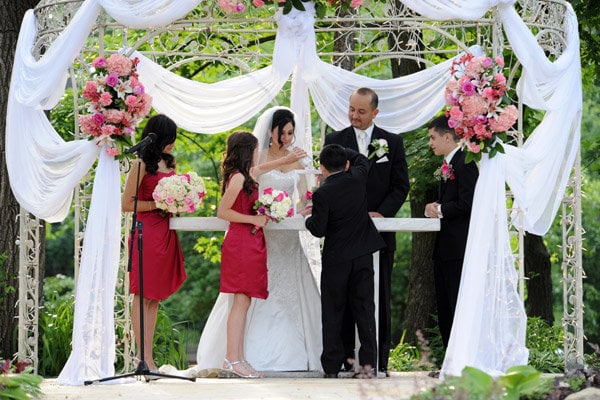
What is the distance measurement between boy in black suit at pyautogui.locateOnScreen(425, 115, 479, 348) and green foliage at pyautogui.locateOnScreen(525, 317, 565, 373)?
1758mm

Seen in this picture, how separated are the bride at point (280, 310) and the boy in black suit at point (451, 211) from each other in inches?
42.0

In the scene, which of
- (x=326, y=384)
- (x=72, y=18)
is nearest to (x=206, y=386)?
(x=326, y=384)

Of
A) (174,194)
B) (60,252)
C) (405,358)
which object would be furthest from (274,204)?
(60,252)

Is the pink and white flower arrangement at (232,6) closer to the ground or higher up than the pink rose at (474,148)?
higher up

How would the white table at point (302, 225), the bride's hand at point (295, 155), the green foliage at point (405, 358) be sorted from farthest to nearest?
the green foliage at point (405, 358) < the bride's hand at point (295, 155) < the white table at point (302, 225)

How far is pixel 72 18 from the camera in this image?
9289mm

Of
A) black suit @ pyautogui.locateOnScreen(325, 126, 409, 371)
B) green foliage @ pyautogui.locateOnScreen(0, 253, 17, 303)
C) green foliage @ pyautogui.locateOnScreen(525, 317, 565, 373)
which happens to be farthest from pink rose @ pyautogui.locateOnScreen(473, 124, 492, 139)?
green foliage @ pyautogui.locateOnScreen(0, 253, 17, 303)

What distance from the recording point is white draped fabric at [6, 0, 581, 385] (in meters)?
8.30

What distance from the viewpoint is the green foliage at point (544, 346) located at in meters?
10.5

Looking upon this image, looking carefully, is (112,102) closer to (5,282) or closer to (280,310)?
(280,310)

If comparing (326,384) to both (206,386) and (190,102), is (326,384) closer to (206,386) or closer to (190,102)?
(206,386)

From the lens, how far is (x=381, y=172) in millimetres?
9328

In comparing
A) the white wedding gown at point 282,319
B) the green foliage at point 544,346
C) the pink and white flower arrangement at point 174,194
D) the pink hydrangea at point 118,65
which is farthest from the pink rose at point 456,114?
the green foliage at point 544,346

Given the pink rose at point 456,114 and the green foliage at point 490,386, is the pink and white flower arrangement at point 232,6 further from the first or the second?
the green foliage at point 490,386
